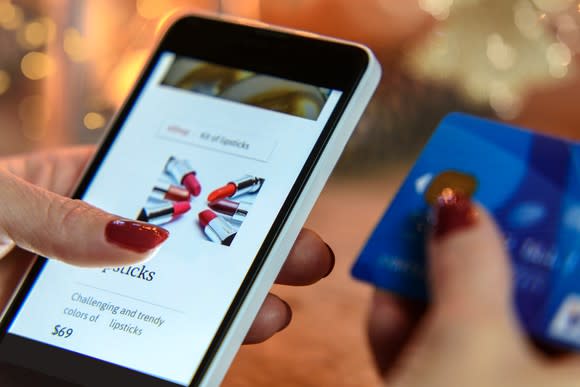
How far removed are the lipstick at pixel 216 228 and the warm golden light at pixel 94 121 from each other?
1.01 feet

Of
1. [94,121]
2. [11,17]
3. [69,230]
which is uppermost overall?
[11,17]

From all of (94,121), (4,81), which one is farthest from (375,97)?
(4,81)

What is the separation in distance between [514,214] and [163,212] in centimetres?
20

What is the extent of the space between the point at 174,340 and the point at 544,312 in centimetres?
18

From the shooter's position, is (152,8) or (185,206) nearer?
(185,206)

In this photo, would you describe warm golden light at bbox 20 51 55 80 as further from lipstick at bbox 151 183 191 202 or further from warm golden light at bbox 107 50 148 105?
lipstick at bbox 151 183 191 202

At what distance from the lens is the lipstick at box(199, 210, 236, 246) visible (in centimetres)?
39

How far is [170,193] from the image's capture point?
0.42 metres

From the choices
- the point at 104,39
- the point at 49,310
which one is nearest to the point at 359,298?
the point at 49,310

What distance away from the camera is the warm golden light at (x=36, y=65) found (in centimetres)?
87

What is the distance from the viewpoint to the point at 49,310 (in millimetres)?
413

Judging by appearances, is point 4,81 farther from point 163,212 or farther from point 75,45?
point 163,212

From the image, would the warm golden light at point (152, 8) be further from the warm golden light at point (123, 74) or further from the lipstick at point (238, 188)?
the lipstick at point (238, 188)

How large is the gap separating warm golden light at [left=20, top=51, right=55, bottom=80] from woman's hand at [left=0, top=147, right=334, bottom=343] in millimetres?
475
